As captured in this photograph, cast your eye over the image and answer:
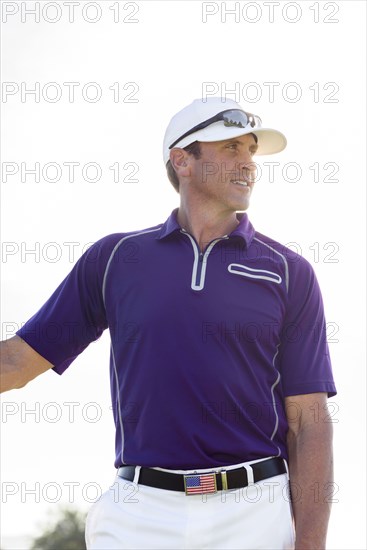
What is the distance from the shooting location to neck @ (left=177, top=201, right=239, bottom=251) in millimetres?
6215

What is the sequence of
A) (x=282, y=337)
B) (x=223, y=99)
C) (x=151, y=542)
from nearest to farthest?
(x=151, y=542), (x=282, y=337), (x=223, y=99)

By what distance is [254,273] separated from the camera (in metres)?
5.97

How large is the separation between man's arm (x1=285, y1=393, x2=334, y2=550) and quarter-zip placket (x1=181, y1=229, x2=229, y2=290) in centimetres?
72

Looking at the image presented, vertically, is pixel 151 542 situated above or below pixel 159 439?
below

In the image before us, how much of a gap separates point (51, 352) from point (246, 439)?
1.14 meters

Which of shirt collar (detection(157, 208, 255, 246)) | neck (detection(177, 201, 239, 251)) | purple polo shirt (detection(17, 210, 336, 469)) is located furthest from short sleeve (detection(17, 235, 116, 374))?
neck (detection(177, 201, 239, 251))

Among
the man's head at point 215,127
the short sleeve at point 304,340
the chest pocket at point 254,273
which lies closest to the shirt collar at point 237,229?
the chest pocket at point 254,273

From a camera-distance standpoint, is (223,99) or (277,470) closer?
(277,470)

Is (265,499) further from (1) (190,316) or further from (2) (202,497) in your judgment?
(1) (190,316)

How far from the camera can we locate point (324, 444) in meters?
5.79

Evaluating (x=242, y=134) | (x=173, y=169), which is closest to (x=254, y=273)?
(x=242, y=134)

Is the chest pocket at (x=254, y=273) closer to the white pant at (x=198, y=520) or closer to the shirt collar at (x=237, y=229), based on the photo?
the shirt collar at (x=237, y=229)

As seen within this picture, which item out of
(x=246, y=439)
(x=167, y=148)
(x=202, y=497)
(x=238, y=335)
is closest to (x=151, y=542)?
(x=202, y=497)

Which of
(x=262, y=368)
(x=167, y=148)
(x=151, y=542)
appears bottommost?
(x=151, y=542)
